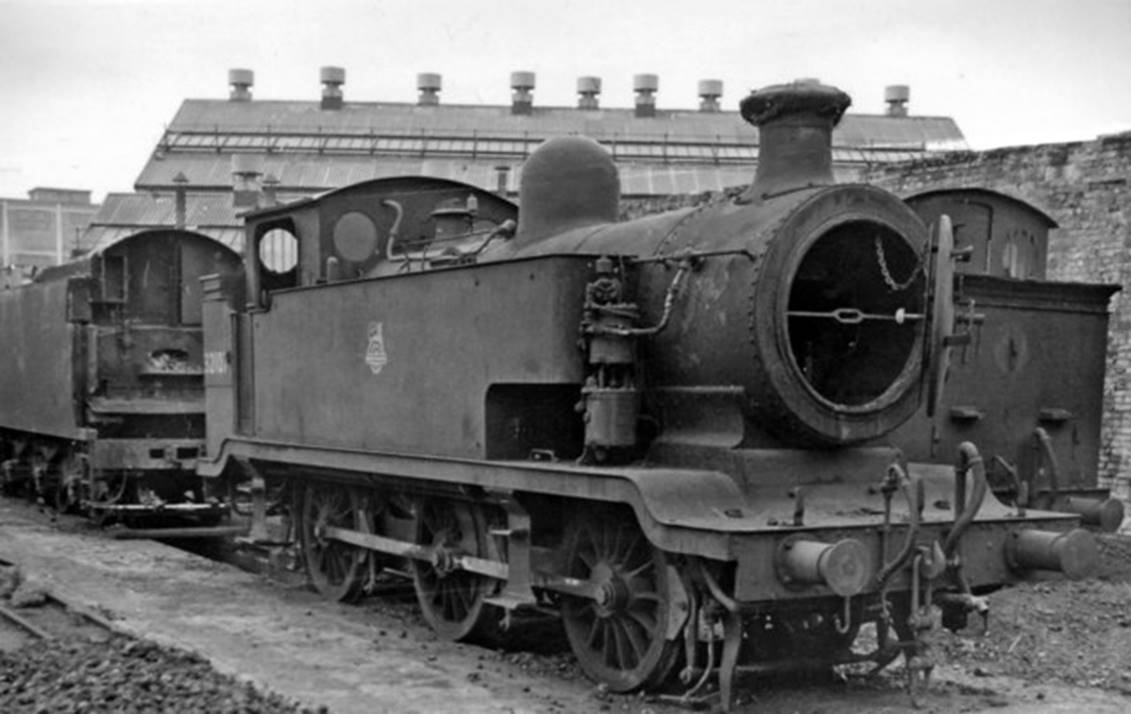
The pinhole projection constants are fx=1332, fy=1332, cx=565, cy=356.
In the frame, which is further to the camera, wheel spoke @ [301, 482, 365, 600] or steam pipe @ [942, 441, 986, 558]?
wheel spoke @ [301, 482, 365, 600]

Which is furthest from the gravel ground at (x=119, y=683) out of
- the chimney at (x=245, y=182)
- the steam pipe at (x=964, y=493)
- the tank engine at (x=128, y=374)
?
the chimney at (x=245, y=182)

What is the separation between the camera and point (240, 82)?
39281 mm

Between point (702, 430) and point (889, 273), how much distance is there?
1.16 meters

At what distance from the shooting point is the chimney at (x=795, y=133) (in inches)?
246

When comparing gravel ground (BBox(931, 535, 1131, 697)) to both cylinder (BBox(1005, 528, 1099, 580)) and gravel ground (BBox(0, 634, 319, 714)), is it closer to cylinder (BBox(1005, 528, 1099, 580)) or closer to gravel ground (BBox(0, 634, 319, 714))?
cylinder (BBox(1005, 528, 1099, 580))

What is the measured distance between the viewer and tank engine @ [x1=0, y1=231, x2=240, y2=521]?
42.8 ft

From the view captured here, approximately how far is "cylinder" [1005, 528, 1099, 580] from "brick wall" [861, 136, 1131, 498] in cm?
659

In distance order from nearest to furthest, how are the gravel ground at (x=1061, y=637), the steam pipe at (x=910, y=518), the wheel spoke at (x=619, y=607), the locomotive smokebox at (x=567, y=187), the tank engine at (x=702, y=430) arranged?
the steam pipe at (x=910, y=518) < the tank engine at (x=702, y=430) < the wheel spoke at (x=619, y=607) < the gravel ground at (x=1061, y=637) < the locomotive smokebox at (x=567, y=187)

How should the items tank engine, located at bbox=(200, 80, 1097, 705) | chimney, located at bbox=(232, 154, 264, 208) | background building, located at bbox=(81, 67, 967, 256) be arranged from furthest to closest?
background building, located at bbox=(81, 67, 967, 256) < chimney, located at bbox=(232, 154, 264, 208) < tank engine, located at bbox=(200, 80, 1097, 705)

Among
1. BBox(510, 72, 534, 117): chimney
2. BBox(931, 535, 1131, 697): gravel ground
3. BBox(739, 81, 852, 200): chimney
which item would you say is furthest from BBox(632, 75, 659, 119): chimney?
BBox(739, 81, 852, 200): chimney

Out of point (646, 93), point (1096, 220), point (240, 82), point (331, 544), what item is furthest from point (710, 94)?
point (331, 544)

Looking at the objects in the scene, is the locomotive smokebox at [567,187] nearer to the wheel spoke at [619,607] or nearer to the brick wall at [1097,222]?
the wheel spoke at [619,607]

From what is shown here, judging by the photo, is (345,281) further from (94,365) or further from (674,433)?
(94,365)

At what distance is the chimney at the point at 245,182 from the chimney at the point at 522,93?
865 centimetres
